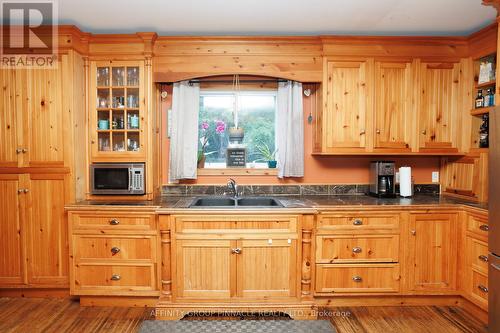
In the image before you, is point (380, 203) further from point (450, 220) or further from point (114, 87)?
point (114, 87)

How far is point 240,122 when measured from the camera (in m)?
3.50

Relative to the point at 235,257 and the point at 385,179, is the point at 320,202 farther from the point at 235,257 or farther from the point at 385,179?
the point at 235,257

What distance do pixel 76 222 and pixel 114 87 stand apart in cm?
132

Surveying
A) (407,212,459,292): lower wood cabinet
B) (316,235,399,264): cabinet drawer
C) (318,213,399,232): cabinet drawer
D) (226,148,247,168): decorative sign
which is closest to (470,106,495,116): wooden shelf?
(407,212,459,292): lower wood cabinet

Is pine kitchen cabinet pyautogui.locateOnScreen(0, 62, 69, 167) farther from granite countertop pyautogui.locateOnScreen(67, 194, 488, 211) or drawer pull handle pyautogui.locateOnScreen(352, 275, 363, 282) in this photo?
drawer pull handle pyautogui.locateOnScreen(352, 275, 363, 282)

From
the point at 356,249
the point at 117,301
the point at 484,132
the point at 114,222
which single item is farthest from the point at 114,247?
the point at 484,132

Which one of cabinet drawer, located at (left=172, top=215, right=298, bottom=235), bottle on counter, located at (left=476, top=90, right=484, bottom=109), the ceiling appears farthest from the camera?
bottle on counter, located at (left=476, top=90, right=484, bottom=109)

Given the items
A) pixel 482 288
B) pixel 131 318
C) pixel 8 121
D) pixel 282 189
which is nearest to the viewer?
pixel 482 288

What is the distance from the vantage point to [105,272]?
2803mm

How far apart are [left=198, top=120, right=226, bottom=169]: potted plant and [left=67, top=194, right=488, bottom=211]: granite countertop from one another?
1.50 ft

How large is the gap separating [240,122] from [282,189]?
34.3 inches

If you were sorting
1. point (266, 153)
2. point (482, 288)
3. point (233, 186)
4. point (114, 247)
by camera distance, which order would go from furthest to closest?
1. point (266, 153)
2. point (233, 186)
3. point (114, 247)
4. point (482, 288)

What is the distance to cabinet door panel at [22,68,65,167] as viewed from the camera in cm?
291

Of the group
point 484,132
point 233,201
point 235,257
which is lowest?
point 235,257
